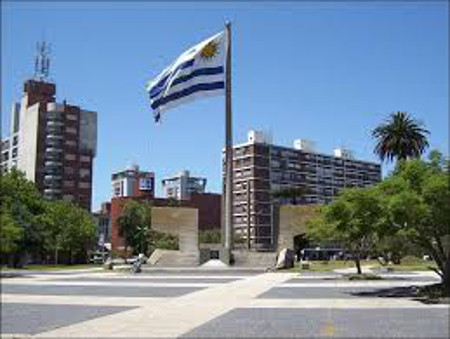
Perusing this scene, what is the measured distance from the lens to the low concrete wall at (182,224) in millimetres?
76250

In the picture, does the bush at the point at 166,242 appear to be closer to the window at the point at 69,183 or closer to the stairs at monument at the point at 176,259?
the window at the point at 69,183

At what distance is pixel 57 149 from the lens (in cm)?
15312

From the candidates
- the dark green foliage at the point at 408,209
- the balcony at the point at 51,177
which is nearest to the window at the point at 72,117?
the balcony at the point at 51,177

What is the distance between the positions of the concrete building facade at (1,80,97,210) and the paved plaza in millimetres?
124794

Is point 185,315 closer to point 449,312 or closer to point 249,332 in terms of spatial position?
point 249,332

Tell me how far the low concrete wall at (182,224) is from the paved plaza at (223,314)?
148ft

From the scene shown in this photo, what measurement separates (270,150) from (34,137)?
61.3 m

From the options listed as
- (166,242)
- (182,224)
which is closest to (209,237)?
(166,242)

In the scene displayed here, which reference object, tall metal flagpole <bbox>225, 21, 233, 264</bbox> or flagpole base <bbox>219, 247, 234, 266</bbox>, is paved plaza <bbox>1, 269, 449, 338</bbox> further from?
tall metal flagpole <bbox>225, 21, 233, 264</bbox>

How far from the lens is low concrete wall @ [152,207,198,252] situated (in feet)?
250

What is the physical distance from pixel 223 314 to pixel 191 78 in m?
41.1

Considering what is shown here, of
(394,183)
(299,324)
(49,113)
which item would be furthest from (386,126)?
(49,113)

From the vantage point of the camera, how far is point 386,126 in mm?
74312

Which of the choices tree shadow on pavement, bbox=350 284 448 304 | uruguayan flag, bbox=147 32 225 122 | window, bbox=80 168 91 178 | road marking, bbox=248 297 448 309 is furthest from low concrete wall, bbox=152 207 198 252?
window, bbox=80 168 91 178
